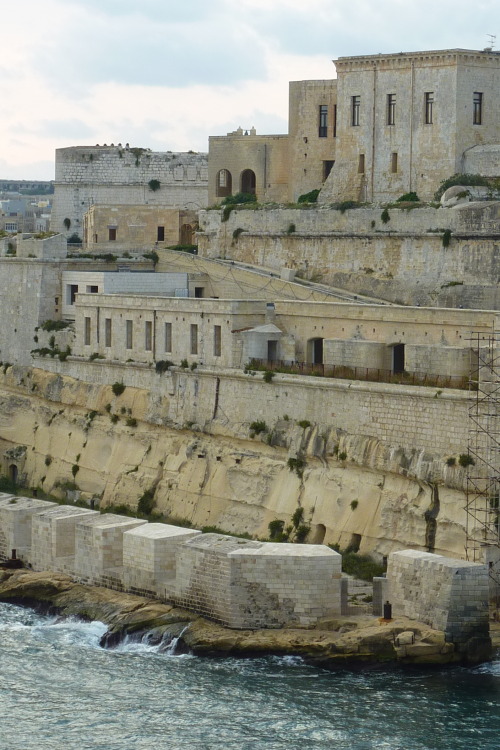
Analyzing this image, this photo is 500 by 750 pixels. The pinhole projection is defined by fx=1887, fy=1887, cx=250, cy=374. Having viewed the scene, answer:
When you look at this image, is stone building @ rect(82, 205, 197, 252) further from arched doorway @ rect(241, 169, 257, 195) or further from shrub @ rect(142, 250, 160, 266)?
arched doorway @ rect(241, 169, 257, 195)

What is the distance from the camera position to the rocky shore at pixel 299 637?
36.5 metres

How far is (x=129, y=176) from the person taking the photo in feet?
211

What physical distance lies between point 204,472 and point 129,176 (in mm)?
19799

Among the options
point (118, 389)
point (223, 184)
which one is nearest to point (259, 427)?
point (118, 389)

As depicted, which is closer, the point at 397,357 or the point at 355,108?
the point at 397,357

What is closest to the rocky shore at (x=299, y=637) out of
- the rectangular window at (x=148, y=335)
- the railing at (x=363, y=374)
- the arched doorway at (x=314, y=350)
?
the railing at (x=363, y=374)

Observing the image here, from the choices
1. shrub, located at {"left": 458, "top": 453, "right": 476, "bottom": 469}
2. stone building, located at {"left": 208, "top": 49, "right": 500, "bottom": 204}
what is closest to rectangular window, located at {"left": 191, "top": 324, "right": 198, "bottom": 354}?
stone building, located at {"left": 208, "top": 49, "right": 500, "bottom": 204}

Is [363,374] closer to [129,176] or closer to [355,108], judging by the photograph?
[355,108]

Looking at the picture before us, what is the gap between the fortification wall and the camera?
47.3 metres

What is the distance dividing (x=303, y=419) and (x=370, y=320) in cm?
289

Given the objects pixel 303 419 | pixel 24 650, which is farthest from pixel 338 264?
pixel 24 650

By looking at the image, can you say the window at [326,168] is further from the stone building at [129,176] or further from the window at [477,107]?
the stone building at [129,176]

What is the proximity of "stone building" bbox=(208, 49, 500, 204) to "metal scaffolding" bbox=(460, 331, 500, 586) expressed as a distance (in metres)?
11.9

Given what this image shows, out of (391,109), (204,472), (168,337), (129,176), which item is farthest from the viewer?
(129,176)
